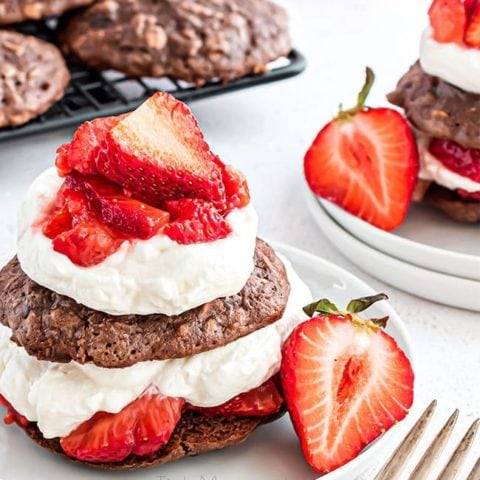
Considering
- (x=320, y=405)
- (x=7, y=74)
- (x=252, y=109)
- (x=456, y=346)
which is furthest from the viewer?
(x=252, y=109)

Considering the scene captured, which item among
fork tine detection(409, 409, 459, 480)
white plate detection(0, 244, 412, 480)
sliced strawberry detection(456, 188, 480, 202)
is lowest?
white plate detection(0, 244, 412, 480)

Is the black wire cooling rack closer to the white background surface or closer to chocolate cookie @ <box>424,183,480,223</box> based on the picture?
the white background surface

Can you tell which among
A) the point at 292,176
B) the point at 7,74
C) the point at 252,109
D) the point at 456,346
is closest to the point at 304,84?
the point at 252,109

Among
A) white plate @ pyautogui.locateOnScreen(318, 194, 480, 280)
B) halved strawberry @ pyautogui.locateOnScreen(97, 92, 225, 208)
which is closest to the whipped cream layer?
white plate @ pyautogui.locateOnScreen(318, 194, 480, 280)

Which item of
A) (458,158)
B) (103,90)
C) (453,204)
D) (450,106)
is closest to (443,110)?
(450,106)

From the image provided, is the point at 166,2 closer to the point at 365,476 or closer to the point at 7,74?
the point at 7,74

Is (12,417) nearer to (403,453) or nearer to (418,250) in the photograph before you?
(403,453)
